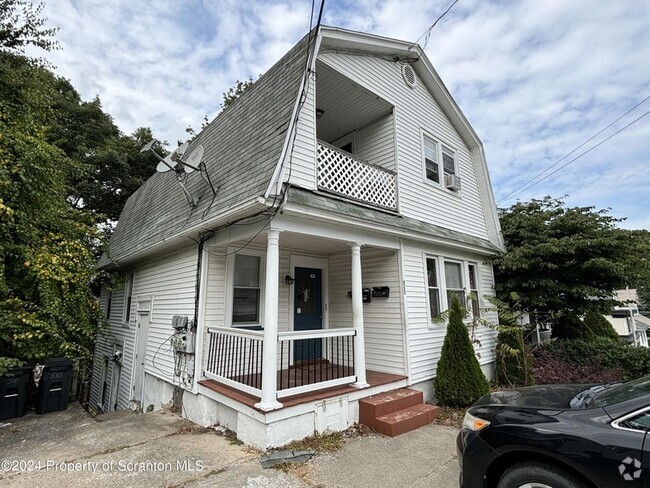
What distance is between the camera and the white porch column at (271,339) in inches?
166

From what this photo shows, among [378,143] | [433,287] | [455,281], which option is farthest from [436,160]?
[433,287]

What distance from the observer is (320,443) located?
4.38m

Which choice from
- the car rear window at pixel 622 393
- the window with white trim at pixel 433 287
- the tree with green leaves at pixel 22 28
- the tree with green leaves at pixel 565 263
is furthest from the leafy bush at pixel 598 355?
the tree with green leaves at pixel 22 28

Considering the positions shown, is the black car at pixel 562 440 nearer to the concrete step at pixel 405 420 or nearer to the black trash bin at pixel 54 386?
the concrete step at pixel 405 420

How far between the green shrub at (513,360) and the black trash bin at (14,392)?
1027cm

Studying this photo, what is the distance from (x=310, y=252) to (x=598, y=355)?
7911 mm

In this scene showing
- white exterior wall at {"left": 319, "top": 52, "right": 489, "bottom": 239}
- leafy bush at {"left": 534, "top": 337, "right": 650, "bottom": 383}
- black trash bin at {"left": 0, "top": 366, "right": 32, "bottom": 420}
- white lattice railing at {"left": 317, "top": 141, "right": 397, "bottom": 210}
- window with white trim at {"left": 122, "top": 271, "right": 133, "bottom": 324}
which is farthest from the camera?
window with white trim at {"left": 122, "top": 271, "right": 133, "bottom": 324}

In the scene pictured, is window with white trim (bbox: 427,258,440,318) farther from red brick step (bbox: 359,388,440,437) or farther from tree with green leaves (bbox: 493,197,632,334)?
tree with green leaves (bbox: 493,197,632,334)

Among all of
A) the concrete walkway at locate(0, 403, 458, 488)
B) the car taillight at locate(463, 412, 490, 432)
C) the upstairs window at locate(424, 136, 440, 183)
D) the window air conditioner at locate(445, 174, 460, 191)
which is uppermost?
the upstairs window at locate(424, 136, 440, 183)

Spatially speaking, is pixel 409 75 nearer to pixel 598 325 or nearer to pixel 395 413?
pixel 395 413

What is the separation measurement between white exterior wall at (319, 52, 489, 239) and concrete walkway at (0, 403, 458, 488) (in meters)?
4.52

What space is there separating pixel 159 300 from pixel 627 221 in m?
12.2

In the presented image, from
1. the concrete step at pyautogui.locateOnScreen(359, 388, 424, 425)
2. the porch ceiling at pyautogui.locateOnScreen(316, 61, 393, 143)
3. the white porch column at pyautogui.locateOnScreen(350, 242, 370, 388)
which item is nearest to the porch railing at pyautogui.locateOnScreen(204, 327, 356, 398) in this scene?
the white porch column at pyautogui.locateOnScreen(350, 242, 370, 388)

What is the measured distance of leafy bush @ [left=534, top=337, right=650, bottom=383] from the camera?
7645 mm
